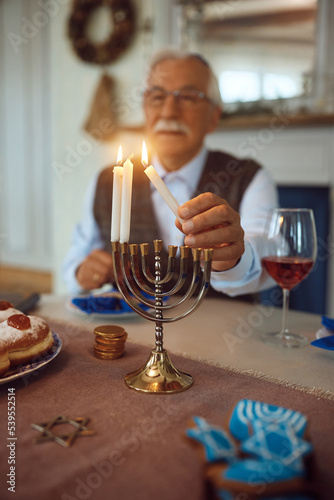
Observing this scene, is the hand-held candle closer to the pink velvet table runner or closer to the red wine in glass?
the pink velvet table runner

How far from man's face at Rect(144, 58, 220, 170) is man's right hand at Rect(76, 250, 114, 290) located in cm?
58

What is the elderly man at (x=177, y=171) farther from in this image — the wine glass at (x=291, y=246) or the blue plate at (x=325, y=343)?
the blue plate at (x=325, y=343)

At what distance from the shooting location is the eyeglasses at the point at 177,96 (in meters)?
1.60

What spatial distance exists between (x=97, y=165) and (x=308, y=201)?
1.98 m

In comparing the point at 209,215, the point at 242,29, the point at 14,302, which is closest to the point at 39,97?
the point at 242,29

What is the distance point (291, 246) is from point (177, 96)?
94cm

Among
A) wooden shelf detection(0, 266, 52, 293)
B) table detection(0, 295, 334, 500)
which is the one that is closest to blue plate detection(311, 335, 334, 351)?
table detection(0, 295, 334, 500)

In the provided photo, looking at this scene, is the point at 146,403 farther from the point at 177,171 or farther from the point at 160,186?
the point at 177,171

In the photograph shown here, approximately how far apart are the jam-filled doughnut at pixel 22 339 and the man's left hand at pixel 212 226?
0.82 ft

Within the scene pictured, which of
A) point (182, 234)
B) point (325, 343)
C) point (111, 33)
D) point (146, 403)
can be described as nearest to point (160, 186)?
point (146, 403)

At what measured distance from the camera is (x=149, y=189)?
163 centimetres

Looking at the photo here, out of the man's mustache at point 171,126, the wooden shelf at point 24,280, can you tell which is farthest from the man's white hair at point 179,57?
the wooden shelf at point 24,280

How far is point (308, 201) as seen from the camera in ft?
5.77

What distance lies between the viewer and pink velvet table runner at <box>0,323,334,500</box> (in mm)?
389
